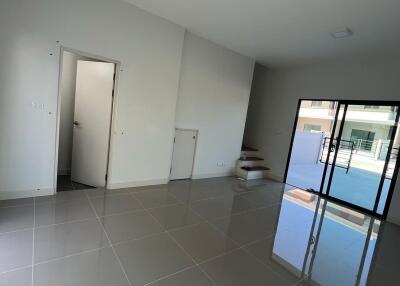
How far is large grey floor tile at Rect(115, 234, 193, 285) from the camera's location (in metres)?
1.78

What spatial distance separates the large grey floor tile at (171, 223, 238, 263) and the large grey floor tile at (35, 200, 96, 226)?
1.15m

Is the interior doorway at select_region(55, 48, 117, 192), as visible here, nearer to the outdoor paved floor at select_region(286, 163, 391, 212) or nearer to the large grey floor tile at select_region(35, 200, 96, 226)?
the large grey floor tile at select_region(35, 200, 96, 226)

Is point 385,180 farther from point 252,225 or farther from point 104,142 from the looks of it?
point 104,142

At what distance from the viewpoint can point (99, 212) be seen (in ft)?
8.83

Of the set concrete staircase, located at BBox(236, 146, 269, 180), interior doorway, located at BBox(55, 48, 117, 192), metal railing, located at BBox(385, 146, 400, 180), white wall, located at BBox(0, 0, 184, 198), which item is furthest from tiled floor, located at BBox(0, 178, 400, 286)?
concrete staircase, located at BBox(236, 146, 269, 180)

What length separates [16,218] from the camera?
233cm

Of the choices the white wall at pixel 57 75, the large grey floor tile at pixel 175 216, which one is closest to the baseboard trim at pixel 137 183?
the white wall at pixel 57 75

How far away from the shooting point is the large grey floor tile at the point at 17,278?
1.53 metres

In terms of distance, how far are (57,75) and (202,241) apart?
9.04 ft

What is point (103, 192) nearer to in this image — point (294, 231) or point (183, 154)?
point (183, 154)

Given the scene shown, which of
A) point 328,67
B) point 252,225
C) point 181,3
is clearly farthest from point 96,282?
point 328,67

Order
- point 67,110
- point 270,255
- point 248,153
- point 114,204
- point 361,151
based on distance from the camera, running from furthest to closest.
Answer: point 248,153 < point 361,151 < point 67,110 < point 114,204 < point 270,255

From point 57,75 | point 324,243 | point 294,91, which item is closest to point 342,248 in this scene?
point 324,243

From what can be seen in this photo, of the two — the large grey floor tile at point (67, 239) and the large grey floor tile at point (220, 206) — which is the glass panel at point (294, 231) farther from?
the large grey floor tile at point (67, 239)
